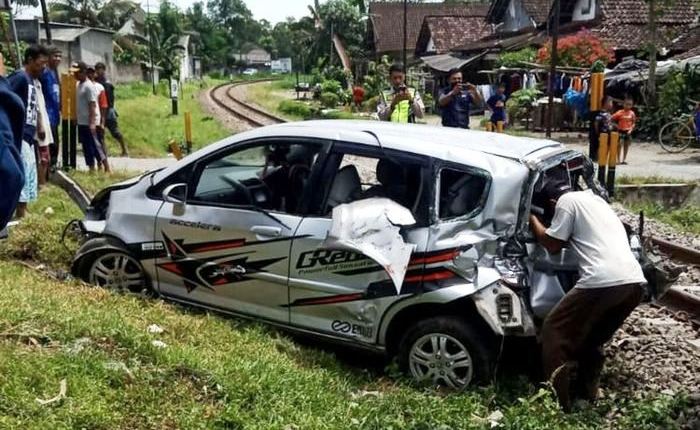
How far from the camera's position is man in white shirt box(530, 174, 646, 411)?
4586 millimetres

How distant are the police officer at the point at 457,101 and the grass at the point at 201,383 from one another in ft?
16.6

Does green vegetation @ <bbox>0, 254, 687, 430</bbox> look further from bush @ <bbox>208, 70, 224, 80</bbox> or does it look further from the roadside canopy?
bush @ <bbox>208, 70, 224, 80</bbox>

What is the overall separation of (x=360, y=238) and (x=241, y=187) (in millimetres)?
1174

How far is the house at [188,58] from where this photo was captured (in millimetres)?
64312

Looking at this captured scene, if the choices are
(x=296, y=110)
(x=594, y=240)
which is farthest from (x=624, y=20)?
(x=594, y=240)

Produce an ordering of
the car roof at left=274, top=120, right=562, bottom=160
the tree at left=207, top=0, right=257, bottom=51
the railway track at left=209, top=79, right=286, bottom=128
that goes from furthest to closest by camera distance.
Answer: the tree at left=207, top=0, right=257, bottom=51, the railway track at left=209, top=79, right=286, bottom=128, the car roof at left=274, top=120, right=562, bottom=160

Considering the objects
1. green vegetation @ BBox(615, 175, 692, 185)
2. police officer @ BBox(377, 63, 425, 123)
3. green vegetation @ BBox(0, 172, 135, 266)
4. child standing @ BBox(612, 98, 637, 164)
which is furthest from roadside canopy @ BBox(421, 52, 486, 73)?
green vegetation @ BBox(0, 172, 135, 266)

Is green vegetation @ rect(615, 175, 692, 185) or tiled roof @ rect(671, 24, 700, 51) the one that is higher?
tiled roof @ rect(671, 24, 700, 51)

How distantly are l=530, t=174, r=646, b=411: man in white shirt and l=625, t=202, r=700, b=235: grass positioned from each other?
21.8ft

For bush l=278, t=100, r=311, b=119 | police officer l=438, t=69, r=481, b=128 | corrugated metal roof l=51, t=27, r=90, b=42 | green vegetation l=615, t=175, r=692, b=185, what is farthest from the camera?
corrugated metal roof l=51, t=27, r=90, b=42

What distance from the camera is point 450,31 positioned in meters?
47.5

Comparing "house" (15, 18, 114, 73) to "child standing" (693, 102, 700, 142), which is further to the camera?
"house" (15, 18, 114, 73)

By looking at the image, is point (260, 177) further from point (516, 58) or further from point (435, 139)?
point (516, 58)

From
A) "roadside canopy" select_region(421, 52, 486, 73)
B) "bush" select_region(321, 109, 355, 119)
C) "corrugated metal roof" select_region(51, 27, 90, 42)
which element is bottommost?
"bush" select_region(321, 109, 355, 119)
